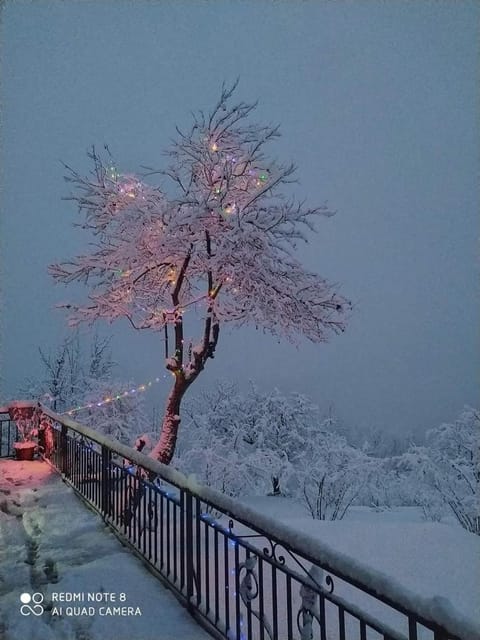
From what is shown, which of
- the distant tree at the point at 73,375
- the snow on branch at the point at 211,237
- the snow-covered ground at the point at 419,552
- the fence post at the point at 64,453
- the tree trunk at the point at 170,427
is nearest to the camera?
the snow-covered ground at the point at 419,552

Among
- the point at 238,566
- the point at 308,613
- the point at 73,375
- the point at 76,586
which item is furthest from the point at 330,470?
the point at 308,613

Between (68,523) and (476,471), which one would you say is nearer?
(68,523)

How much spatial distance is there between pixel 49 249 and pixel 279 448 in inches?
5403

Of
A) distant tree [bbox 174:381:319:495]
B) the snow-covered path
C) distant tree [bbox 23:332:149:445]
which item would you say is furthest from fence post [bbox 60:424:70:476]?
distant tree [bbox 174:381:319:495]

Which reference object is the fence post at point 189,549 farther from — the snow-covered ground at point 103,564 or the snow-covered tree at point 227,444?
the snow-covered tree at point 227,444

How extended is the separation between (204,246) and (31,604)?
8352mm

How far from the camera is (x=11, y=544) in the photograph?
5434mm

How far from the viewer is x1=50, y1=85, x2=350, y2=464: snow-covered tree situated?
425 inches

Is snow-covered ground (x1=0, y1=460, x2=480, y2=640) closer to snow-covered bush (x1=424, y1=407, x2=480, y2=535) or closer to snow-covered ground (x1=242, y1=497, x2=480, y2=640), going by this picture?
snow-covered ground (x1=242, y1=497, x2=480, y2=640)

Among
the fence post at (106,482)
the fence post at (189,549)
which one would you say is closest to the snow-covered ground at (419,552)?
the fence post at (106,482)

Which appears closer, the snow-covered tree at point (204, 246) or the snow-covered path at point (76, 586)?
the snow-covered path at point (76, 586)

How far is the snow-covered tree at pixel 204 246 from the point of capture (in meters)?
10.8

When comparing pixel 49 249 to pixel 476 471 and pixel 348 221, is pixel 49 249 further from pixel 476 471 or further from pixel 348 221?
pixel 476 471

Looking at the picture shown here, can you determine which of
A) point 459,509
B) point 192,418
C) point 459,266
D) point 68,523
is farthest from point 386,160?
point 68,523
